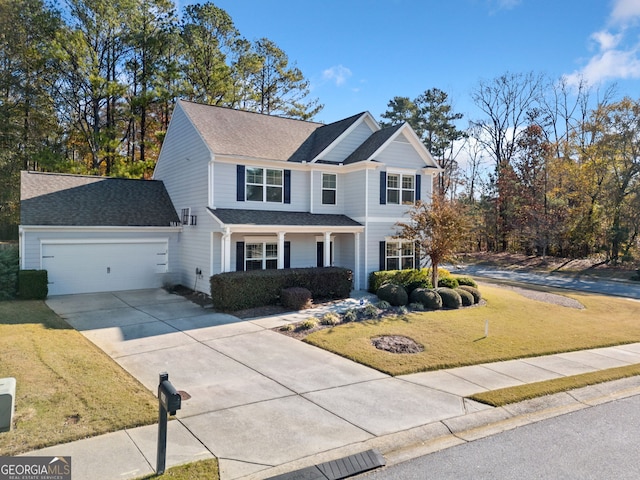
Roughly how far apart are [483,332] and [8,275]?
Answer: 53.9 feet

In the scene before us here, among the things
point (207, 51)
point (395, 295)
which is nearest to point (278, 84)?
point (207, 51)

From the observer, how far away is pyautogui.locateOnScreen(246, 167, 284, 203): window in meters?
17.8

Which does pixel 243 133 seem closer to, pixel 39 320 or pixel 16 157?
pixel 39 320

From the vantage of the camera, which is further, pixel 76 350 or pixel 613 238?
pixel 613 238

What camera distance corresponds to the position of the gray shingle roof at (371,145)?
19.2 meters

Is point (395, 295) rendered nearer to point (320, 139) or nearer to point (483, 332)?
point (483, 332)

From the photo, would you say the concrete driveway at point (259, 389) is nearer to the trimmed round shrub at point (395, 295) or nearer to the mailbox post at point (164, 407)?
the mailbox post at point (164, 407)

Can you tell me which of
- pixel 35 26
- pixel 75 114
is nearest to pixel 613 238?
pixel 75 114

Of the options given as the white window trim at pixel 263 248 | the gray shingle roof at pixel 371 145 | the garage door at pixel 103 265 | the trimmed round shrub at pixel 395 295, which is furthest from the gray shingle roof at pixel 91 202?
the trimmed round shrub at pixel 395 295

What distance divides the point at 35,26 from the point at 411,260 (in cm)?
2717

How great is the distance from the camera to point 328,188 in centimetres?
1994

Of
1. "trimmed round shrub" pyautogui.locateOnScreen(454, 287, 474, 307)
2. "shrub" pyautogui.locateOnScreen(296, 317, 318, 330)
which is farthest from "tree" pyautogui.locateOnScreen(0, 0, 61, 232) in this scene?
"trimmed round shrub" pyautogui.locateOnScreen(454, 287, 474, 307)

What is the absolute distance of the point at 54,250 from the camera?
16.3m

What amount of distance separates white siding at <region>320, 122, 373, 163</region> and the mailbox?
1607 centimetres
